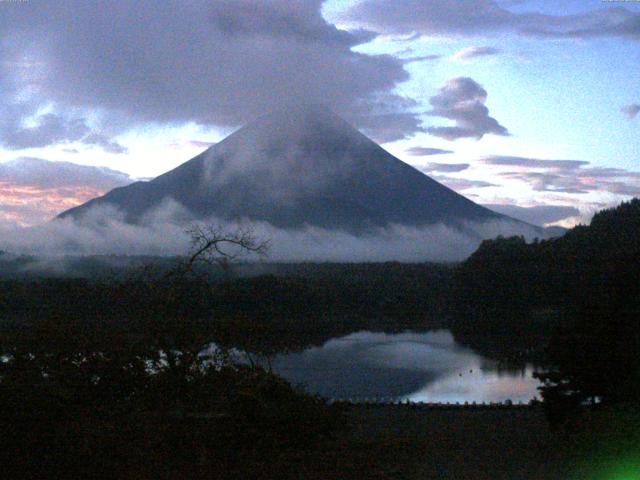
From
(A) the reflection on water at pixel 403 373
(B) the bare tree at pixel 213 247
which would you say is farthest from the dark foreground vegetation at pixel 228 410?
(A) the reflection on water at pixel 403 373

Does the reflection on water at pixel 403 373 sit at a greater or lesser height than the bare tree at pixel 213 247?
lesser

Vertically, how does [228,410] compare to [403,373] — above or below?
above

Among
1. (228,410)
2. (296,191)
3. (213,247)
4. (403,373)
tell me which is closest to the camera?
(228,410)

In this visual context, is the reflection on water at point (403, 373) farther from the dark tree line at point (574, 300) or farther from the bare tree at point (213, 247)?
the bare tree at point (213, 247)

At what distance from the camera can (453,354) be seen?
22.4m

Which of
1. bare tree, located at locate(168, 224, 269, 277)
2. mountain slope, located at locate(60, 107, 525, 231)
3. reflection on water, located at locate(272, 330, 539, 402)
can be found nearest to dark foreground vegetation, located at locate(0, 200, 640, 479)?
bare tree, located at locate(168, 224, 269, 277)

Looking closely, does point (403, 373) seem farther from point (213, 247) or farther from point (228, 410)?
point (228, 410)

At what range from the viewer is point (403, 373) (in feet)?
60.5

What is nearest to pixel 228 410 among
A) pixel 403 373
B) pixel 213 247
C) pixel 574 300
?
pixel 213 247

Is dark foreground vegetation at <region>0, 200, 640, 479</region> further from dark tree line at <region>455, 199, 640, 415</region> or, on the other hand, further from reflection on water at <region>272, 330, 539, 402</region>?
reflection on water at <region>272, 330, 539, 402</region>

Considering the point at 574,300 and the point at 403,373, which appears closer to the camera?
the point at 403,373

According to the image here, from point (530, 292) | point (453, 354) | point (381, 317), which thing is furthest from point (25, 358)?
point (381, 317)

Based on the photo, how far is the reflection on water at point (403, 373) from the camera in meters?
15.4

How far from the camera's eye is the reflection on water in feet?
50.5
